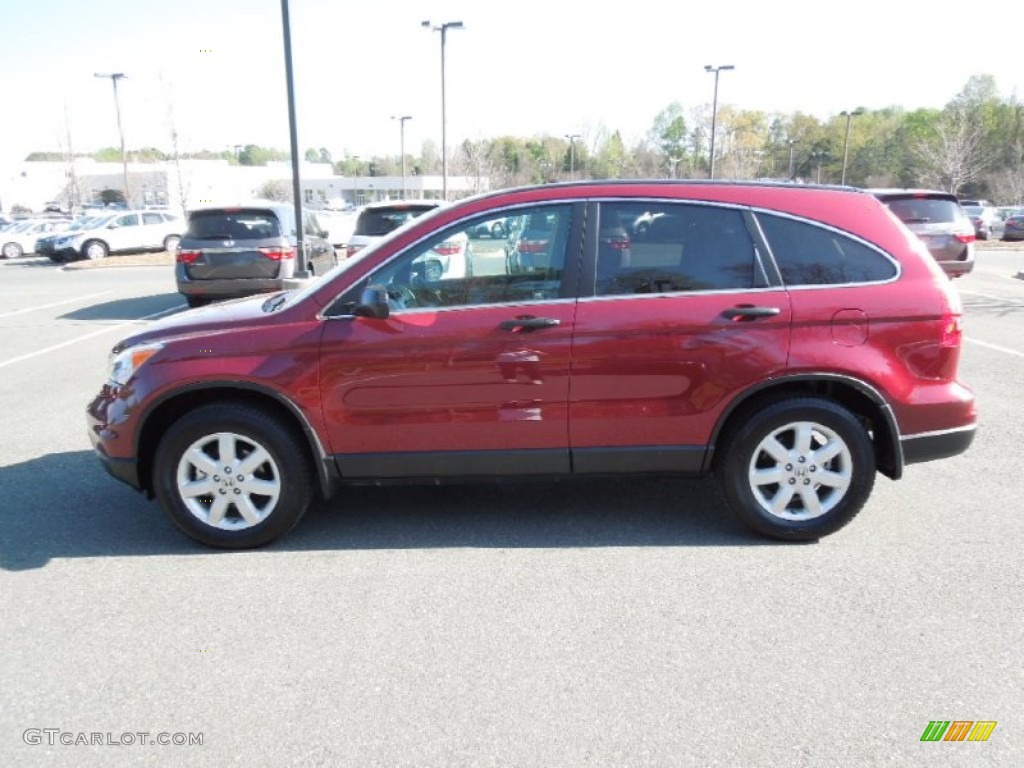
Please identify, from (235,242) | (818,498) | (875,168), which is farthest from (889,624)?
(875,168)

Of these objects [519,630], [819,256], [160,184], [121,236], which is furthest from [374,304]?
[160,184]

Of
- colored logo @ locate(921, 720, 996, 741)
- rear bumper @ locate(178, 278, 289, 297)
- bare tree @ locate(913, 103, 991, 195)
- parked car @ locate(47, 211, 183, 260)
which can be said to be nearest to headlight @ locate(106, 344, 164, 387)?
colored logo @ locate(921, 720, 996, 741)

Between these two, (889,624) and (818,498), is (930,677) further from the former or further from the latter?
(818,498)

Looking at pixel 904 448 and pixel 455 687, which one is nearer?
pixel 455 687

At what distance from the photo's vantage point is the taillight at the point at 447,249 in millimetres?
3943

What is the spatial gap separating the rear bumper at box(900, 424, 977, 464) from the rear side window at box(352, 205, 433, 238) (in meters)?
9.79

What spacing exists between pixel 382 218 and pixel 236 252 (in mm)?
2453

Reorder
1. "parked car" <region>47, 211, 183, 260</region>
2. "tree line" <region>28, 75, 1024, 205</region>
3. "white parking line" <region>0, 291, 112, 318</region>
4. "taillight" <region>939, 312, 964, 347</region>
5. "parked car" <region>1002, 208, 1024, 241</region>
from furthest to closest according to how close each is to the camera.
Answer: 1. "tree line" <region>28, 75, 1024, 205</region>
2. "parked car" <region>1002, 208, 1024, 241</region>
3. "parked car" <region>47, 211, 183, 260</region>
4. "white parking line" <region>0, 291, 112, 318</region>
5. "taillight" <region>939, 312, 964, 347</region>

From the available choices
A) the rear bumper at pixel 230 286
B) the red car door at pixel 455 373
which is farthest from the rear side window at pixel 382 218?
the red car door at pixel 455 373

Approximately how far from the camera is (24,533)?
166 inches

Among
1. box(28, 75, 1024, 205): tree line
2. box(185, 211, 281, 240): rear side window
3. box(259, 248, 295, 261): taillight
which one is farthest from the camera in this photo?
box(28, 75, 1024, 205): tree line

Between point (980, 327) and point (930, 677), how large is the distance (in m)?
9.36

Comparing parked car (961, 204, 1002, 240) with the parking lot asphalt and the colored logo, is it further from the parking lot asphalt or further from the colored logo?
the colored logo

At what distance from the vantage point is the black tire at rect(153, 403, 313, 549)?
3.92 m
